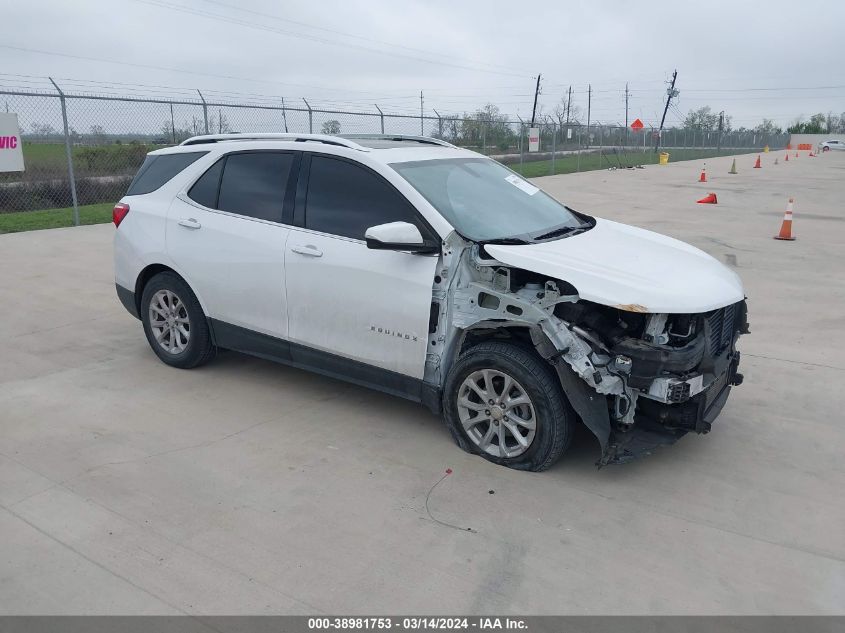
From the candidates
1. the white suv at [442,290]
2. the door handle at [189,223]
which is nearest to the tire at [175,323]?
the white suv at [442,290]

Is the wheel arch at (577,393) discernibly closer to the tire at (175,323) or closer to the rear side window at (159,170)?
the tire at (175,323)

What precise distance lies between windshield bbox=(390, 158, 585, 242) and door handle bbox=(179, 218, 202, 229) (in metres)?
1.65

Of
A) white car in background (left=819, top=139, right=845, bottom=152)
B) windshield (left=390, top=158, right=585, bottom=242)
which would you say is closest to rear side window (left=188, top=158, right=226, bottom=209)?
windshield (left=390, top=158, right=585, bottom=242)

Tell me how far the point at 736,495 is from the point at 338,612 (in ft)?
7.55

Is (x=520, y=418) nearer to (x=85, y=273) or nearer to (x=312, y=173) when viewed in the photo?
(x=312, y=173)

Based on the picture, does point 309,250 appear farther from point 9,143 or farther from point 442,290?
point 9,143

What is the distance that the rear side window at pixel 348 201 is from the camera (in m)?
4.48

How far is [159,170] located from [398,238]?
263 cm

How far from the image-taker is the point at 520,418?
4102 mm

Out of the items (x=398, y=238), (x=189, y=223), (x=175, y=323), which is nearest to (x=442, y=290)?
(x=398, y=238)

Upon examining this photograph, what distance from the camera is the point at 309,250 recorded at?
4.68 m

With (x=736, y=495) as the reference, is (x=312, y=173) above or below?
above

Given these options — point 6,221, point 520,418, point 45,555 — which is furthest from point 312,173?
point 6,221

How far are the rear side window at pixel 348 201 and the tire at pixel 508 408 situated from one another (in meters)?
1.00
